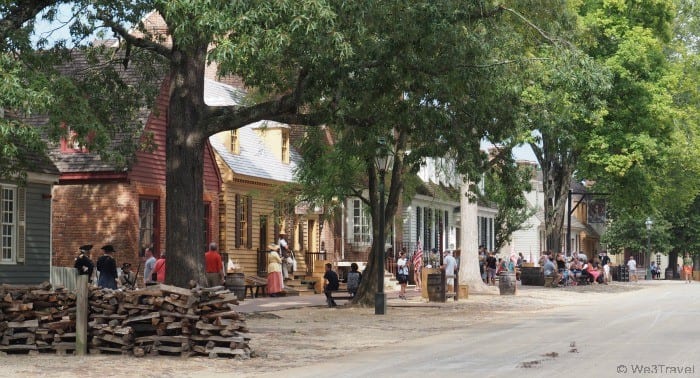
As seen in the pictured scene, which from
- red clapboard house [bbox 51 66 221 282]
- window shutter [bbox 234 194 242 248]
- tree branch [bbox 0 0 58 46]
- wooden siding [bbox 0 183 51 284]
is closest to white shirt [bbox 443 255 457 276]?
window shutter [bbox 234 194 242 248]

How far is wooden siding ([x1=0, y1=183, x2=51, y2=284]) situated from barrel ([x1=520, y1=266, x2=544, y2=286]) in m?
26.7

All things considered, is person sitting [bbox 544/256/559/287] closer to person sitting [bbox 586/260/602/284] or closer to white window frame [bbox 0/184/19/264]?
person sitting [bbox 586/260/602/284]

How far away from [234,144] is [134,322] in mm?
26196

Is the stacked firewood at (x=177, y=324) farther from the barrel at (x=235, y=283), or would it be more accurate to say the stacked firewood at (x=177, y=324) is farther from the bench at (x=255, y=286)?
the bench at (x=255, y=286)

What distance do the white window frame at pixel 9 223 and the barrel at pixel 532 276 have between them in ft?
91.8

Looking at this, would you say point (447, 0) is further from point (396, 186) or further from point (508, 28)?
point (396, 186)

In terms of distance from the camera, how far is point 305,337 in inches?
905

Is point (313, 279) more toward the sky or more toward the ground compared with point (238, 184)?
more toward the ground

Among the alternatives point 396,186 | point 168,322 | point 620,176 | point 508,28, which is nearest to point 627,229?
point 620,176

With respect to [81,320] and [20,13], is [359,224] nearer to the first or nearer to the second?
[20,13]

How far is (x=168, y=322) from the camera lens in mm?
18156

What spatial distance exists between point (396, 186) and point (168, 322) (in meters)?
16.0

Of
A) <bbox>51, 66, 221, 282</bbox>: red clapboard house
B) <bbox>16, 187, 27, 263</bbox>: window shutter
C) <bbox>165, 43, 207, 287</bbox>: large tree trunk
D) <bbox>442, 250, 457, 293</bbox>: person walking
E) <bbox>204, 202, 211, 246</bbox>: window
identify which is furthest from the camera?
<bbox>204, 202, 211, 246</bbox>: window

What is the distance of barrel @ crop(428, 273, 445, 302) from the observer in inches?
1423
